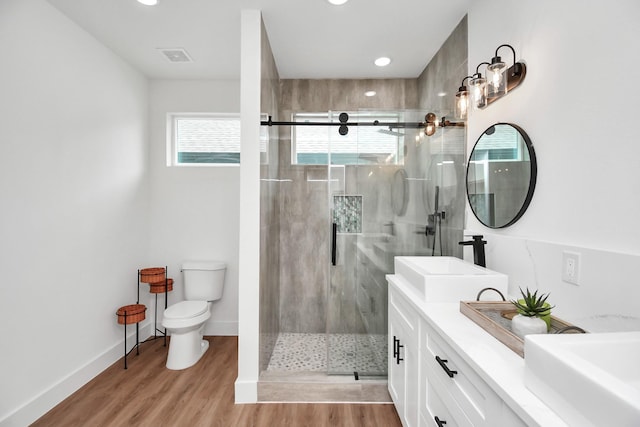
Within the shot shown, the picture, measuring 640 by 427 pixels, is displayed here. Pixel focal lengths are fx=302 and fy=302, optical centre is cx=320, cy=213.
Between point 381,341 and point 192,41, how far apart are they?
2.72 meters

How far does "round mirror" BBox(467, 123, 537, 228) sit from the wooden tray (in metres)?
0.50

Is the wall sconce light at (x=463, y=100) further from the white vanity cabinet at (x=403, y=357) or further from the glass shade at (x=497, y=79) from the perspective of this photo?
the white vanity cabinet at (x=403, y=357)

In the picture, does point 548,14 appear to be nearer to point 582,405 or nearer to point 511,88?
point 511,88

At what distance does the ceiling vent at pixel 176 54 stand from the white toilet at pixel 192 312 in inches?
74.1

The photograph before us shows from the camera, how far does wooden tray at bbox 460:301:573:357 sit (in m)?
0.95

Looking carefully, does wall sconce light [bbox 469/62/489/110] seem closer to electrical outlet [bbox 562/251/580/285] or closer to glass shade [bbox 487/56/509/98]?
glass shade [bbox 487/56/509/98]

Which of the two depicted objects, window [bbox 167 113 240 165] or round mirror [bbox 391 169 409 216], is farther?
window [bbox 167 113 240 165]

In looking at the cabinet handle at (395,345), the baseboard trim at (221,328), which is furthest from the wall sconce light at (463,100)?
the baseboard trim at (221,328)

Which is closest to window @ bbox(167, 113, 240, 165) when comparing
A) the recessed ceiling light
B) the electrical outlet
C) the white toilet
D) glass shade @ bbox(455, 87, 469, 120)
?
the white toilet

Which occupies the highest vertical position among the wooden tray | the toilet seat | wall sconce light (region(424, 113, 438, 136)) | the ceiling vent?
the ceiling vent

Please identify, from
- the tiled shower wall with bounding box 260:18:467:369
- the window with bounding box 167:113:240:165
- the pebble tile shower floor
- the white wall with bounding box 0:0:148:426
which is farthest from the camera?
the window with bounding box 167:113:240:165

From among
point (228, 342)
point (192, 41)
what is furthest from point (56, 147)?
point (228, 342)

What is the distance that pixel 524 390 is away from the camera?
0.73 metres

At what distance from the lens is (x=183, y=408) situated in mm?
1996
